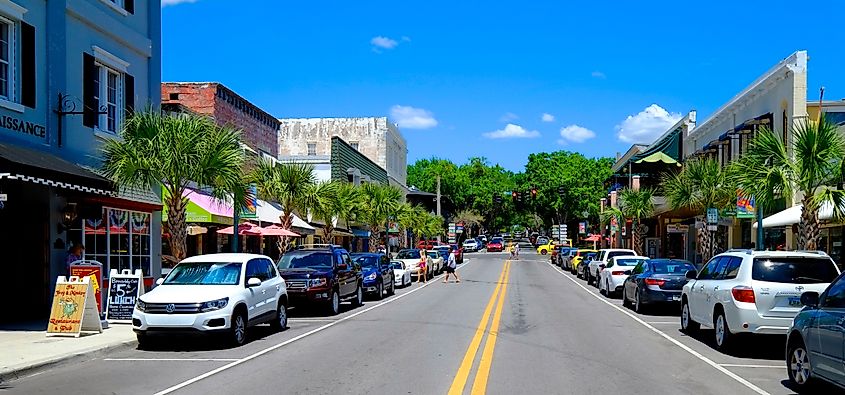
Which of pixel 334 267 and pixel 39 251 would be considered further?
pixel 334 267

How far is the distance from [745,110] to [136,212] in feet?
83.4

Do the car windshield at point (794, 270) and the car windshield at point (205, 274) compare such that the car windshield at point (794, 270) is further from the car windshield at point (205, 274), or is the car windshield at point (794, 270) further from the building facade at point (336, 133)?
the building facade at point (336, 133)

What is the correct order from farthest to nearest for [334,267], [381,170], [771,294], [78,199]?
[381,170]
[334,267]
[78,199]
[771,294]

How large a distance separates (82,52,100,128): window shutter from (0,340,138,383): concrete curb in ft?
23.6

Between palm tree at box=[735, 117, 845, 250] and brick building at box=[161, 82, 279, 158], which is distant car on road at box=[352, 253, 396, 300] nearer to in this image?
brick building at box=[161, 82, 279, 158]

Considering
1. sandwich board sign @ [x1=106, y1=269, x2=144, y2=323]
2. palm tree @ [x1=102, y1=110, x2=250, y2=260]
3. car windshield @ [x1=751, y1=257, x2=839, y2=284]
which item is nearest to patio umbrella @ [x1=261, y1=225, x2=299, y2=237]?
palm tree @ [x1=102, y1=110, x2=250, y2=260]

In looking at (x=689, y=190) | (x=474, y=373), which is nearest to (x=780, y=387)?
(x=474, y=373)

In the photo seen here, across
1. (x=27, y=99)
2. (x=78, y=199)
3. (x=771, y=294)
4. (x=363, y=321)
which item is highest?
(x=27, y=99)

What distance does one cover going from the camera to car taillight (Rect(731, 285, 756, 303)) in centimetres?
1291

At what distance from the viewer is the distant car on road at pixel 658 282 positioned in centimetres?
2098

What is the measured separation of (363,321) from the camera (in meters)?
19.2

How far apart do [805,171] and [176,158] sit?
13797mm

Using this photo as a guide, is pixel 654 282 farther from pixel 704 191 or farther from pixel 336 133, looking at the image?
pixel 336 133

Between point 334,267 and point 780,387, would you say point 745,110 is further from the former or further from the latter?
point 780,387
